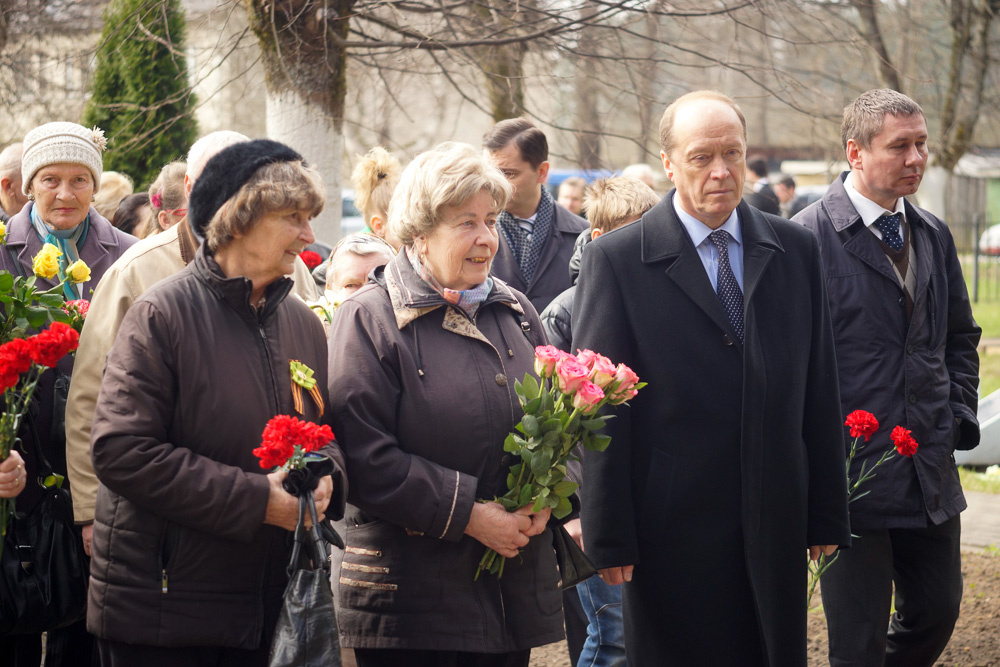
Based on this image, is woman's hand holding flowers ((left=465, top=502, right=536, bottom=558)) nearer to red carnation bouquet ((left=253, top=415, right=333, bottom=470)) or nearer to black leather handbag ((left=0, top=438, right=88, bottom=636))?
red carnation bouquet ((left=253, top=415, right=333, bottom=470))

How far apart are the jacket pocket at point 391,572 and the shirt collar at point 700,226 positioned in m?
1.23

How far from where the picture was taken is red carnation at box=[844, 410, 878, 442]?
3.66 meters

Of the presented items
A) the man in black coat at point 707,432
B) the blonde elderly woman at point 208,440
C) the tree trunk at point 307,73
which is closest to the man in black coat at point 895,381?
the man in black coat at point 707,432

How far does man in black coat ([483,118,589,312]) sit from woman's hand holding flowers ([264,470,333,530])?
2.56 meters

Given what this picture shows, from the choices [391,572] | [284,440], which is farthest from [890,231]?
[284,440]

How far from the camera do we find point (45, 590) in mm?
3164

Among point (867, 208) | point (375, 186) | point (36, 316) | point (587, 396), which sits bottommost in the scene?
point (587, 396)

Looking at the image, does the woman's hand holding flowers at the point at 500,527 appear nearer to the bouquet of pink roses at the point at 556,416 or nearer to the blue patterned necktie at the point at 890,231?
the bouquet of pink roses at the point at 556,416

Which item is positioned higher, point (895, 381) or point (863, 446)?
point (895, 381)

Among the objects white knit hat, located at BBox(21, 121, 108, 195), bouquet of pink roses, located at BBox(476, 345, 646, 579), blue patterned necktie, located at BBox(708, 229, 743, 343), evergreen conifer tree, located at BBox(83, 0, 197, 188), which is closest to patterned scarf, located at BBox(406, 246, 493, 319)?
bouquet of pink roses, located at BBox(476, 345, 646, 579)

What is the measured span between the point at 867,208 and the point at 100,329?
110 inches

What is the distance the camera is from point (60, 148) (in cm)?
407

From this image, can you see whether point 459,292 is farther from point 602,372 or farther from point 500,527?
point 500,527

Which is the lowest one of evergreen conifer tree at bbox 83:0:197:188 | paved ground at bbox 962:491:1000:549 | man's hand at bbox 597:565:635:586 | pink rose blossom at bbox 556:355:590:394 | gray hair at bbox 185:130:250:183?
paved ground at bbox 962:491:1000:549
